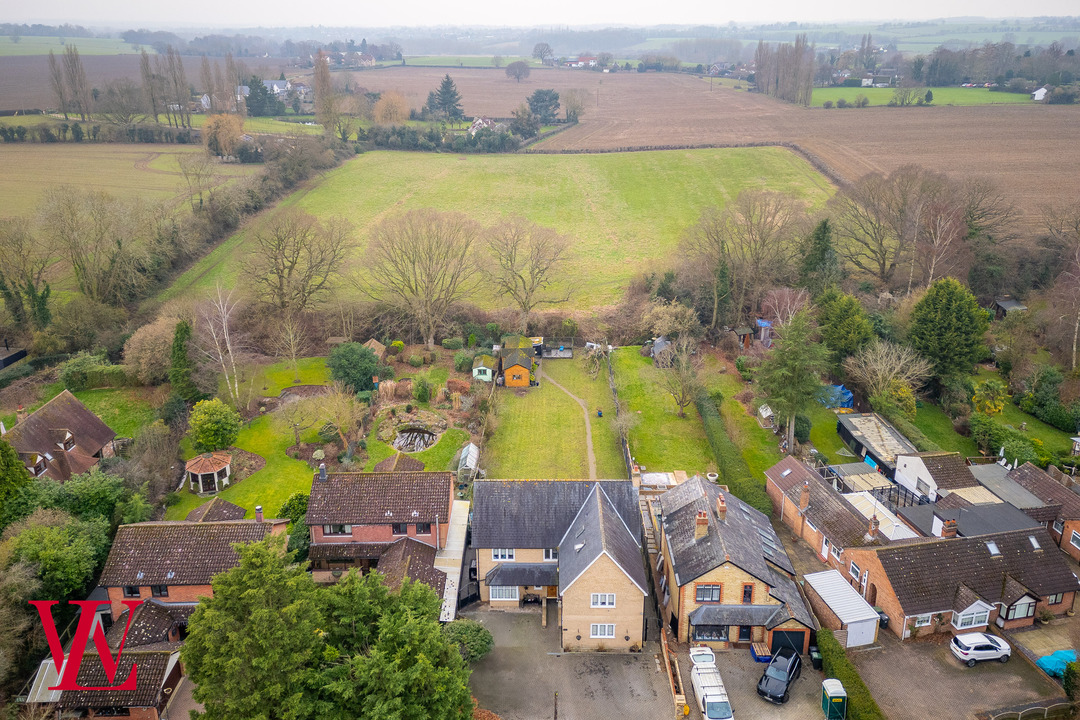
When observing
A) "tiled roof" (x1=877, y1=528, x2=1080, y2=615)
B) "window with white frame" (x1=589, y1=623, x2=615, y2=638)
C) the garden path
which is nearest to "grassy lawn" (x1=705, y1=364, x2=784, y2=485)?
the garden path

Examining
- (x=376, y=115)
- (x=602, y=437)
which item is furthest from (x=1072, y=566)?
(x=376, y=115)

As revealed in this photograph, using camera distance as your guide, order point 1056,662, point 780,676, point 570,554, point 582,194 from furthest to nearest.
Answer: point 582,194, point 570,554, point 1056,662, point 780,676

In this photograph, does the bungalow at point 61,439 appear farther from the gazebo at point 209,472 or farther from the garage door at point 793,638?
the garage door at point 793,638

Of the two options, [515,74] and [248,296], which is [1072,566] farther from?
[515,74]

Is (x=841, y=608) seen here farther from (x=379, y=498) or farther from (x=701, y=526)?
(x=379, y=498)

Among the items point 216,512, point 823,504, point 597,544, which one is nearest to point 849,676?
point 597,544

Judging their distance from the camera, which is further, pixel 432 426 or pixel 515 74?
pixel 515 74

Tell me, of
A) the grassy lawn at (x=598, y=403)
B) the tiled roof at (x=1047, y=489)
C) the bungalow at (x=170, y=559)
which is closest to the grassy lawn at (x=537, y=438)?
the grassy lawn at (x=598, y=403)
